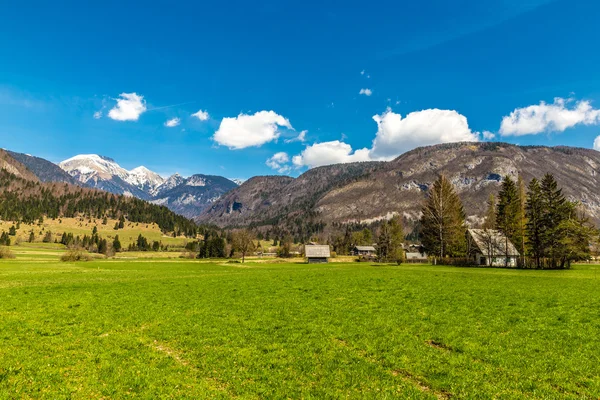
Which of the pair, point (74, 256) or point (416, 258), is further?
point (416, 258)

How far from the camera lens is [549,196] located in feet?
234

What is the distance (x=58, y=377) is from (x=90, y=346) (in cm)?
396

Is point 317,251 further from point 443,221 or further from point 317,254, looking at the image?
point 443,221

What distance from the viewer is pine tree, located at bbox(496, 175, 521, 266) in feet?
267

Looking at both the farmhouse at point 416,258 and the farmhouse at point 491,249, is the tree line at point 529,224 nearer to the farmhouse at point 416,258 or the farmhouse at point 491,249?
the farmhouse at point 491,249

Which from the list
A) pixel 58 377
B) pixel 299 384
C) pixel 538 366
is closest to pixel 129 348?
pixel 58 377

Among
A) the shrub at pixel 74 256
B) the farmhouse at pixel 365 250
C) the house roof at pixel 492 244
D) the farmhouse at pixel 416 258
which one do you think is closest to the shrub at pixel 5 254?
the shrub at pixel 74 256

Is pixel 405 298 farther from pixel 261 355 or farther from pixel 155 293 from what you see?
pixel 155 293

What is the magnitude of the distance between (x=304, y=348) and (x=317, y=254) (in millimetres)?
116696

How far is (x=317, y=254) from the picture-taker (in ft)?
432

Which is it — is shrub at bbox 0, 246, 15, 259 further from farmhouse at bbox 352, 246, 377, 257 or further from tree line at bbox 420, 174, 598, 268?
farmhouse at bbox 352, 246, 377, 257

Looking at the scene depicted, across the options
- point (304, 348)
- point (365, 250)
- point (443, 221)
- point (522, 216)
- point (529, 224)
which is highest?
point (522, 216)

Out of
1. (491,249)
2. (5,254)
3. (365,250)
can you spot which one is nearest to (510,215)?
(491,249)

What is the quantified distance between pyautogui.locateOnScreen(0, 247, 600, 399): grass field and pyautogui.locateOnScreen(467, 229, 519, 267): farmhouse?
6600 centimetres
